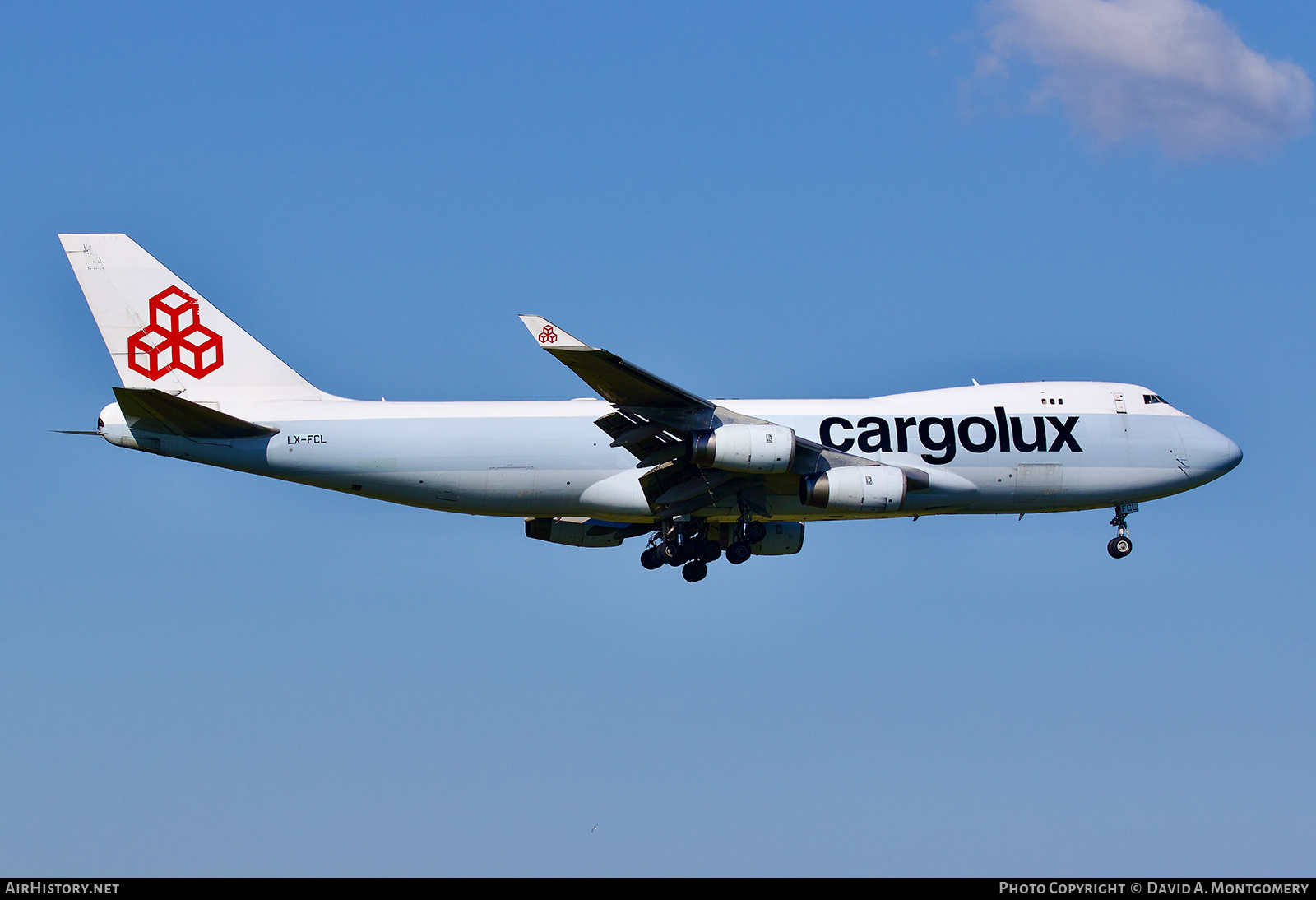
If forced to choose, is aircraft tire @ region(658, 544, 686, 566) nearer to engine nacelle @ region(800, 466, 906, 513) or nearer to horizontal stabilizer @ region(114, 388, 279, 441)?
engine nacelle @ region(800, 466, 906, 513)

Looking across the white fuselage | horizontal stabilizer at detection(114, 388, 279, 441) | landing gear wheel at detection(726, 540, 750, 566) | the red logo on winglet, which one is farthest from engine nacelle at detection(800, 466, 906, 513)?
the red logo on winglet

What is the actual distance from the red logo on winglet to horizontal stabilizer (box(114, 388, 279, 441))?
3.22 m

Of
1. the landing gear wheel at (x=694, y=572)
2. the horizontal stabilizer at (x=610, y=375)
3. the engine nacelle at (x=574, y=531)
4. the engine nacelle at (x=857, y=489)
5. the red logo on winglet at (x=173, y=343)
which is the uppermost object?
the red logo on winglet at (x=173, y=343)

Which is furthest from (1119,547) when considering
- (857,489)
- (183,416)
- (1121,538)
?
(183,416)

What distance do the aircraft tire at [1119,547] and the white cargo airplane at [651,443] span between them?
0.17ft

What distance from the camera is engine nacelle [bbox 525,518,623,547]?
138 ft

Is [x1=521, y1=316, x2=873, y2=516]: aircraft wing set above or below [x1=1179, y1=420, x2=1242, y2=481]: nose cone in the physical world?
below

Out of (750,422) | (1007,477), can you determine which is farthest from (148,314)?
(1007,477)

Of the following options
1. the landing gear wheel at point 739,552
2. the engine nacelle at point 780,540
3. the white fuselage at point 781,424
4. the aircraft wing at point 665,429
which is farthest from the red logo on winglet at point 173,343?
the engine nacelle at point 780,540

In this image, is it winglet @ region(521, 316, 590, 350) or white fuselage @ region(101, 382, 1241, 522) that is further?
white fuselage @ region(101, 382, 1241, 522)

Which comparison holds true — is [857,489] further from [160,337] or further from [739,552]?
[160,337]

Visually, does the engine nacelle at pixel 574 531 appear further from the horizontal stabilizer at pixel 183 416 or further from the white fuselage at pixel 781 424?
the horizontal stabilizer at pixel 183 416

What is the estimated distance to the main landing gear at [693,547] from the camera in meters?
39.4
